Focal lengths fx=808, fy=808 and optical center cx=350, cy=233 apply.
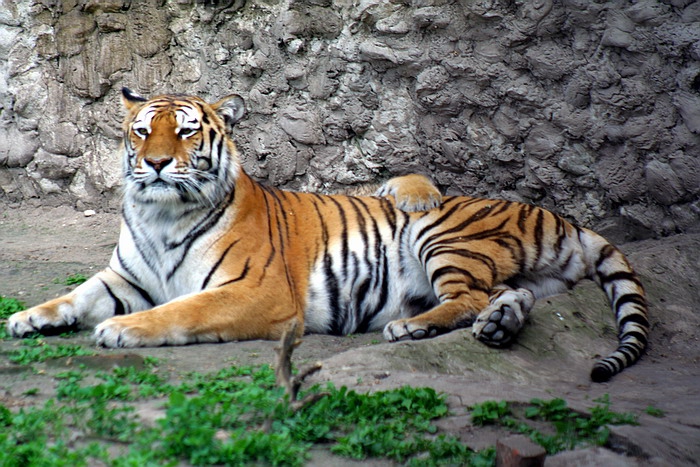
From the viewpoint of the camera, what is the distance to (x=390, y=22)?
5.55 metres

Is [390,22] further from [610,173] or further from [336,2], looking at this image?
[610,173]

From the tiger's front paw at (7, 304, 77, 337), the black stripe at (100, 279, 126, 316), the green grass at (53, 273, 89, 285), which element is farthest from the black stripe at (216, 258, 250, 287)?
the green grass at (53, 273, 89, 285)

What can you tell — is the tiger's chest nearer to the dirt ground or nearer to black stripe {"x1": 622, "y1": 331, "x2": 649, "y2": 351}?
the dirt ground

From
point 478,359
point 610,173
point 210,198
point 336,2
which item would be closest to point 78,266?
point 210,198

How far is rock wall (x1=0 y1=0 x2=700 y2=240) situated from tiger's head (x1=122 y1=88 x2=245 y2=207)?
1.52 m

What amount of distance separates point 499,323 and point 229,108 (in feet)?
6.45

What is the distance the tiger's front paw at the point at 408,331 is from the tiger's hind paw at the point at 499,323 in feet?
0.81

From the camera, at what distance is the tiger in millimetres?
3879

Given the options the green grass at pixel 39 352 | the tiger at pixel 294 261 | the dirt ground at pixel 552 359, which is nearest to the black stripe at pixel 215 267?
the tiger at pixel 294 261

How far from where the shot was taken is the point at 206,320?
149 inches

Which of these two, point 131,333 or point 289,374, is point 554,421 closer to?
point 289,374

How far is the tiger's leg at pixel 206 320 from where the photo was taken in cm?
359

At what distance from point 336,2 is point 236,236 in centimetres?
235

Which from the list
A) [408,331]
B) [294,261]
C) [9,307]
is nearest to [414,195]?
[294,261]
